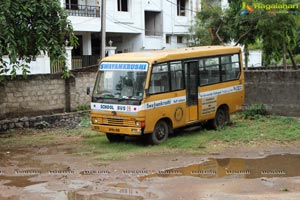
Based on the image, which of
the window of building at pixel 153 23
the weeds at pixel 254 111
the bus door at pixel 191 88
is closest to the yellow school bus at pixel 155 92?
the bus door at pixel 191 88

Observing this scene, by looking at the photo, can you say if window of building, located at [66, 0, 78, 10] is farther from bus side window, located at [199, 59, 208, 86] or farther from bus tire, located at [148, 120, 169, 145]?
bus tire, located at [148, 120, 169, 145]

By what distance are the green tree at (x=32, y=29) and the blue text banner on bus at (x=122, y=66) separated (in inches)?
43.1

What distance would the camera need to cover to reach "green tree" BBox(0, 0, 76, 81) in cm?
1059

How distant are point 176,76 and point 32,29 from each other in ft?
13.5

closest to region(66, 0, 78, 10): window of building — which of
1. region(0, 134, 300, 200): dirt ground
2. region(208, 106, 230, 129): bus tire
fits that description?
region(208, 106, 230, 129): bus tire

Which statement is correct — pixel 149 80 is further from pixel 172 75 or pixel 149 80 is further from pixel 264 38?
pixel 264 38

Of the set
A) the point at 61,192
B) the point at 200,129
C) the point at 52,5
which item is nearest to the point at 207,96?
the point at 200,129

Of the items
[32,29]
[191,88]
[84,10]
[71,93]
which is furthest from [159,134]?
[84,10]

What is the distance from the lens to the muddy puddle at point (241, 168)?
9195 mm

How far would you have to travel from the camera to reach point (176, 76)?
12.6m

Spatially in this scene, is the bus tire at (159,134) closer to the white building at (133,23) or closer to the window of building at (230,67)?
the window of building at (230,67)

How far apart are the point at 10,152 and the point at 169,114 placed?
440 cm

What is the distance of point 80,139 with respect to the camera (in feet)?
44.6

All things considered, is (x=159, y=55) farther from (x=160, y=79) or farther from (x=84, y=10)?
(x=84, y=10)
